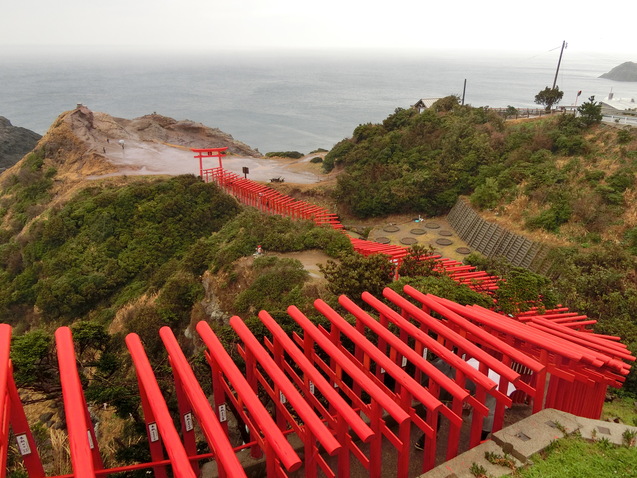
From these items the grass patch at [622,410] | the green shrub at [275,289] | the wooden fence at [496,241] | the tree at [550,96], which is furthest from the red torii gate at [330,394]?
the tree at [550,96]

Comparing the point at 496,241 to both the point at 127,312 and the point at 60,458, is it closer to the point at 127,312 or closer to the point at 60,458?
the point at 127,312

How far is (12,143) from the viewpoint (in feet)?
226

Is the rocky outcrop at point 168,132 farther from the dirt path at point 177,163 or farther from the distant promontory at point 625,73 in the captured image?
the distant promontory at point 625,73

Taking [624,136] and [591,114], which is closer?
[624,136]

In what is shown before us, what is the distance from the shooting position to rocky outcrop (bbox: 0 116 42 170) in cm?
6606

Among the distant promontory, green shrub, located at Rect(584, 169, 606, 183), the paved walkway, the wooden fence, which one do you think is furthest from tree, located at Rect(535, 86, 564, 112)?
the distant promontory

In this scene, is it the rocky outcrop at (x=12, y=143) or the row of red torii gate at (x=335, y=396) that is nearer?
the row of red torii gate at (x=335, y=396)

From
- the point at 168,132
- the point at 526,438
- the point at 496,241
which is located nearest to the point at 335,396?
the point at 526,438

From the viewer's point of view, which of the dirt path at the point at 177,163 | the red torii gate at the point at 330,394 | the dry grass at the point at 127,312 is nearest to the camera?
the red torii gate at the point at 330,394

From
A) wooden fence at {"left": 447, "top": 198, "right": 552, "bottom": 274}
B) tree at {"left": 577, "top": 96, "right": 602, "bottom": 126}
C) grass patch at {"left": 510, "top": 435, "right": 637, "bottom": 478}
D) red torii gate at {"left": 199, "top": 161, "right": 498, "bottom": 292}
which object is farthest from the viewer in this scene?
tree at {"left": 577, "top": 96, "right": 602, "bottom": 126}

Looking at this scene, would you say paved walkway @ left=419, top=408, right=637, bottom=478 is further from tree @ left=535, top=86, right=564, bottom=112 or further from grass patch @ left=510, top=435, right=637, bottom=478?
tree @ left=535, top=86, right=564, bottom=112

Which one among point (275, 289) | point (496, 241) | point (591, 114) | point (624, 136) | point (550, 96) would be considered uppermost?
point (550, 96)

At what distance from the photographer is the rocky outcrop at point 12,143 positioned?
66.1 metres

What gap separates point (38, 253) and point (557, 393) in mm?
34482
